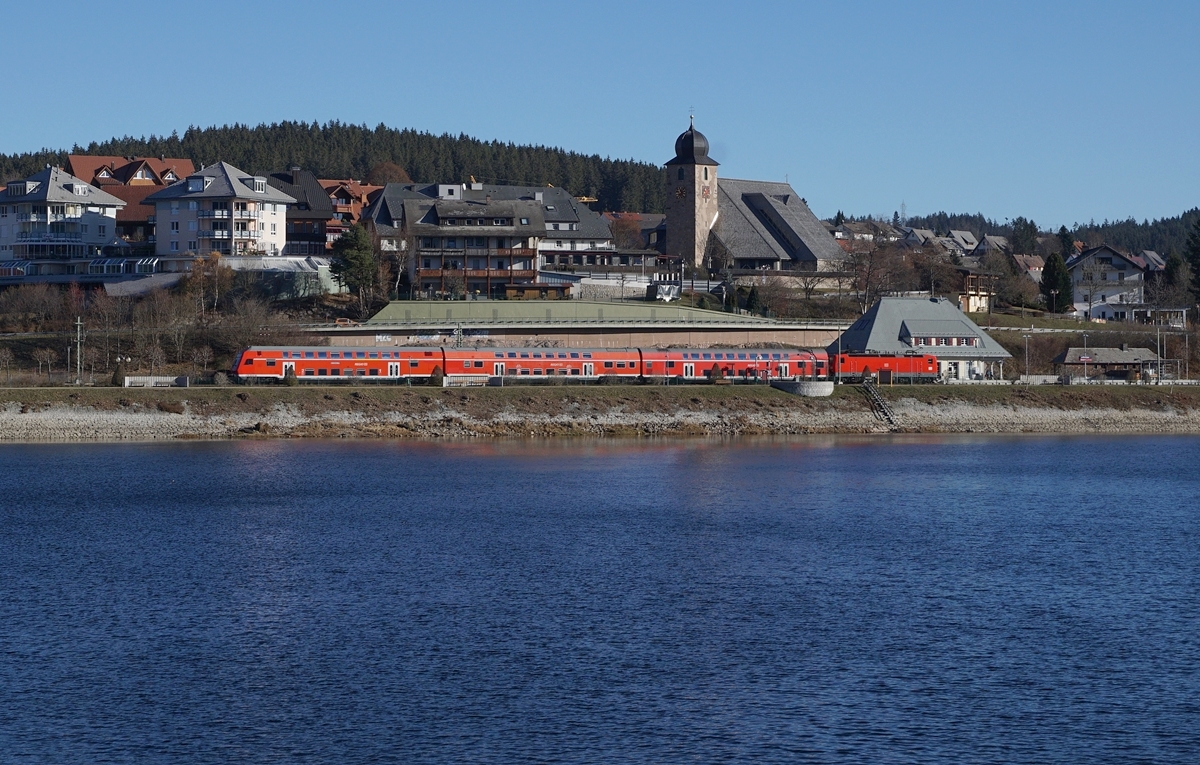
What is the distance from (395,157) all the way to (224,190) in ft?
250

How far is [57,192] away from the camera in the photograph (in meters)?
101

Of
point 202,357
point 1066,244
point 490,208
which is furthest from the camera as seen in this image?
point 1066,244

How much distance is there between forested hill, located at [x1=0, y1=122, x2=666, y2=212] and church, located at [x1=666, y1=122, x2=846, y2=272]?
2258 inches

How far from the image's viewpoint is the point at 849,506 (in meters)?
44.6

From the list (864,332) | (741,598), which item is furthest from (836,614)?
(864,332)

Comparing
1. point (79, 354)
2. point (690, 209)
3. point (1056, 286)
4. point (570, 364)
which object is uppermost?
point (690, 209)

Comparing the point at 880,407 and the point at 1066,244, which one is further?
the point at 1066,244

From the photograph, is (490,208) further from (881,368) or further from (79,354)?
(79,354)

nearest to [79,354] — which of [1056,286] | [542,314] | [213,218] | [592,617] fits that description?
[213,218]

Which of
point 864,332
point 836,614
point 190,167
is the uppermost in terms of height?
point 190,167

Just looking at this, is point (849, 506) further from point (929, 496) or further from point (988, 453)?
point (988, 453)

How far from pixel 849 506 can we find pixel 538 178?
13190 cm

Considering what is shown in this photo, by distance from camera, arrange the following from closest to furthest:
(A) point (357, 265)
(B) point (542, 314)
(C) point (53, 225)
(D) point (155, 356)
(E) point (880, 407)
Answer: (E) point (880, 407)
(D) point (155, 356)
(B) point (542, 314)
(A) point (357, 265)
(C) point (53, 225)

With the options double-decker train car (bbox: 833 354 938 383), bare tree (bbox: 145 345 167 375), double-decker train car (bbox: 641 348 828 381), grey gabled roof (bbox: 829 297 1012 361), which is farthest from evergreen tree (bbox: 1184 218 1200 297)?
bare tree (bbox: 145 345 167 375)
